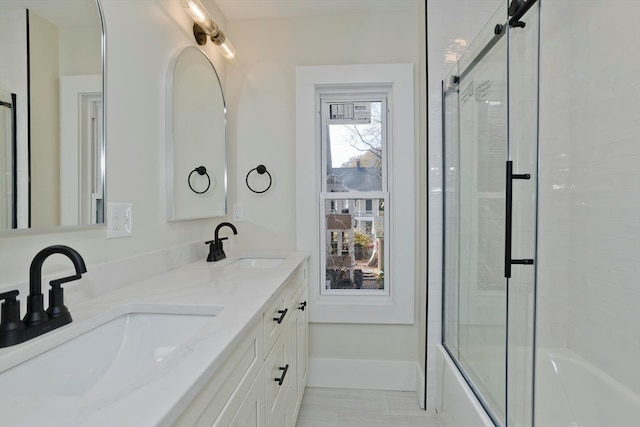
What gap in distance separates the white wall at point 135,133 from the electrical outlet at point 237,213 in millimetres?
620

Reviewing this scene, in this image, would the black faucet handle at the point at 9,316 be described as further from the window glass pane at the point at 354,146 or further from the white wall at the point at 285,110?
the window glass pane at the point at 354,146

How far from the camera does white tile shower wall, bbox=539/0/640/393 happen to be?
4.50 ft

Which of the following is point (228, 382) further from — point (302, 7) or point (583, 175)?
point (302, 7)

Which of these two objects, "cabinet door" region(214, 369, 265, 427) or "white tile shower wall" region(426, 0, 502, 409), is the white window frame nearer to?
"white tile shower wall" region(426, 0, 502, 409)

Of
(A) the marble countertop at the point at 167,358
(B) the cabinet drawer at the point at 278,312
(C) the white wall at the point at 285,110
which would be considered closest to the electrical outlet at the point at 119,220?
(A) the marble countertop at the point at 167,358

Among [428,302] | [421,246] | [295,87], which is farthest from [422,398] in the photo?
[295,87]

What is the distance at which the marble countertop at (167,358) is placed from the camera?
0.45 meters

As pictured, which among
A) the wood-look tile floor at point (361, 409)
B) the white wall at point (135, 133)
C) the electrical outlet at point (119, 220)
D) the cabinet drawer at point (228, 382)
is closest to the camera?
the cabinet drawer at point (228, 382)

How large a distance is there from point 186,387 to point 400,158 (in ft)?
6.36

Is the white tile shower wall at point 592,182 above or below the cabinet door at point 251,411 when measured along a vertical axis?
above

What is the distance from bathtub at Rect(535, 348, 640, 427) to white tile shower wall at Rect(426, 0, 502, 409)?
55 centimetres

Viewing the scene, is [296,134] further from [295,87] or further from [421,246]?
[421,246]

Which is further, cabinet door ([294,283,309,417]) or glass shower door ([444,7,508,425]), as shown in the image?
cabinet door ([294,283,309,417])

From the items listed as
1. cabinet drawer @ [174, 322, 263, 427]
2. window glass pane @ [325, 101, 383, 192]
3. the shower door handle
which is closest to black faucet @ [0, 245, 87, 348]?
cabinet drawer @ [174, 322, 263, 427]
